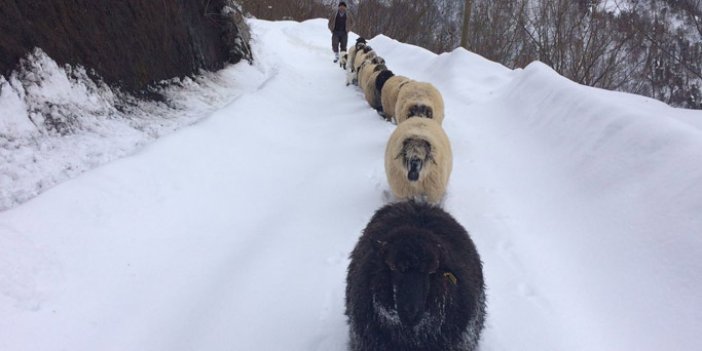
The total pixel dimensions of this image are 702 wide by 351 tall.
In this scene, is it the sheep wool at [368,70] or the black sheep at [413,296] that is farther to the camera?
the sheep wool at [368,70]

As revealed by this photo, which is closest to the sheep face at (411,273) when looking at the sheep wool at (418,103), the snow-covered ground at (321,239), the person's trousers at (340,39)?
the snow-covered ground at (321,239)

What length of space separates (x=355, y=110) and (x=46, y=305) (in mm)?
8193

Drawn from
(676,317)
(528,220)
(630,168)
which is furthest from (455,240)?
(630,168)

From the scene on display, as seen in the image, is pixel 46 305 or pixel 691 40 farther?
pixel 691 40

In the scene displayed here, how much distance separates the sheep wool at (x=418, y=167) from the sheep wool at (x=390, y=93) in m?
3.88

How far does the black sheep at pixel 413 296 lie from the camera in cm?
264

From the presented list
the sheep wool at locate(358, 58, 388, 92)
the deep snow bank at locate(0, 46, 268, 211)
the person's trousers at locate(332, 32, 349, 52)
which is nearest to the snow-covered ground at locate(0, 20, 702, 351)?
the deep snow bank at locate(0, 46, 268, 211)

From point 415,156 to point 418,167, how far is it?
0.13m

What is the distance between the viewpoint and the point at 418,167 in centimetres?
→ 498

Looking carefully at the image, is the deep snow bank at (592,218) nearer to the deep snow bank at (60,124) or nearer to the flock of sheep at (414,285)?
the flock of sheep at (414,285)

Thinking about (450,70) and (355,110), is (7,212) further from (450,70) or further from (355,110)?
(450,70)

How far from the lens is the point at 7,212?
3549 millimetres

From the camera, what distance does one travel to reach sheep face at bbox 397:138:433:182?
498 cm

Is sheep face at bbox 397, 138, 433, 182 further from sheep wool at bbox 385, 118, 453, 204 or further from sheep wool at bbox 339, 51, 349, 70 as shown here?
sheep wool at bbox 339, 51, 349, 70
